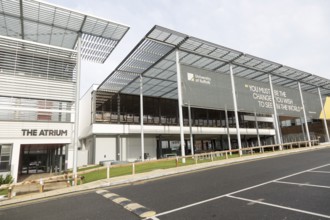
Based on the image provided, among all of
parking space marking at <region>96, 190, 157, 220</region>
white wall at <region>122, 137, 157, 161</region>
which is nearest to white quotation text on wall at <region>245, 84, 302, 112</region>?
white wall at <region>122, 137, 157, 161</region>

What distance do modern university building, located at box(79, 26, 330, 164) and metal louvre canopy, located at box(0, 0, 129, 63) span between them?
3.30 meters

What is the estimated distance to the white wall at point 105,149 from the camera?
29.6 m

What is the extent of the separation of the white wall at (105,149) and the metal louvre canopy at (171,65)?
7.32 m

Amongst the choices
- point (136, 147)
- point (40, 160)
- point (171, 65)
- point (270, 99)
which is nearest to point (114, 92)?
point (136, 147)

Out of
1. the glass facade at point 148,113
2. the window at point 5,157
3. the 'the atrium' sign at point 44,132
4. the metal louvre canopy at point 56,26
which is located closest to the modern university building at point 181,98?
the glass facade at point 148,113

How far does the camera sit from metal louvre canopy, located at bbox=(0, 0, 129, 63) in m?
13.3

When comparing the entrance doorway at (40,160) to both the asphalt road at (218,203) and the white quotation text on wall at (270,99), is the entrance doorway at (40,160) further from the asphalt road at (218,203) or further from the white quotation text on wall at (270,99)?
the white quotation text on wall at (270,99)

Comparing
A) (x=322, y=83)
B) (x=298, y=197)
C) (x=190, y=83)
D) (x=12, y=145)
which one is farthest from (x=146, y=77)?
(x=322, y=83)

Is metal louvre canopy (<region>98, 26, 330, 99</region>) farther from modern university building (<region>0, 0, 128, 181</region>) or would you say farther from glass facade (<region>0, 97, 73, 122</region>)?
glass facade (<region>0, 97, 73, 122</region>)

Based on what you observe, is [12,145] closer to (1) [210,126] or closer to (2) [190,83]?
(2) [190,83]

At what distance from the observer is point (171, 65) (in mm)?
23797

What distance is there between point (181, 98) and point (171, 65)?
234 inches

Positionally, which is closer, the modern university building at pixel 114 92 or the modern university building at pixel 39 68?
the modern university building at pixel 39 68

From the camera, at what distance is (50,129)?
51.9 ft
